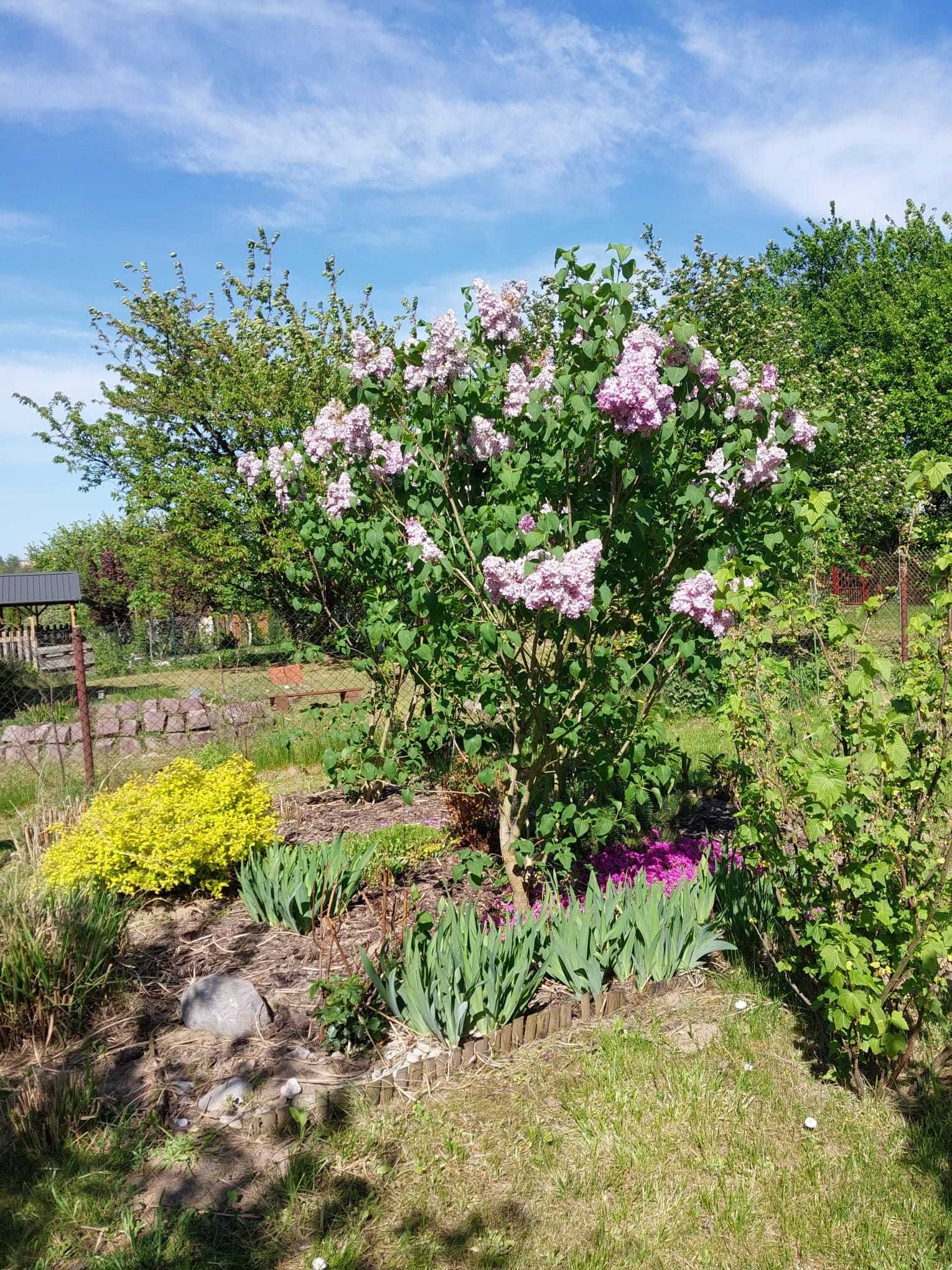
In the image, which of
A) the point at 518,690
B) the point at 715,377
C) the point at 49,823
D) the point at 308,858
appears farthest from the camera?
the point at 49,823

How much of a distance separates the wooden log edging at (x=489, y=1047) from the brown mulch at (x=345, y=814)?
6.49ft

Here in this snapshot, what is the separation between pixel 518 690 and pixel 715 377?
5.14ft

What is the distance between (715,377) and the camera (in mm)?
3664

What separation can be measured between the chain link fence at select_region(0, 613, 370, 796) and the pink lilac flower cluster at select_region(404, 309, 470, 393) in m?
2.40

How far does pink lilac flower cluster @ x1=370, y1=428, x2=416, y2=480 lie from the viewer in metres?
4.27

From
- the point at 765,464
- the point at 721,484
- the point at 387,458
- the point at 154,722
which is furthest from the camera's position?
the point at 154,722

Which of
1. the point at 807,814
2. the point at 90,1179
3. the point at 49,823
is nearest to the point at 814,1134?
the point at 807,814

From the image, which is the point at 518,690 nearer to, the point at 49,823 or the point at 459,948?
the point at 459,948

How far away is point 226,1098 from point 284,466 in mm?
3710

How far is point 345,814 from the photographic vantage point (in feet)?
19.8

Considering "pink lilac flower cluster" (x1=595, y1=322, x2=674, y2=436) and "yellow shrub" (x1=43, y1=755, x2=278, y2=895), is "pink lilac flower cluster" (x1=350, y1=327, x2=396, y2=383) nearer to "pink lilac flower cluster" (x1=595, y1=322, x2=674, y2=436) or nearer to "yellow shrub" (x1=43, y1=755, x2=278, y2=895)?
"pink lilac flower cluster" (x1=595, y1=322, x2=674, y2=436)

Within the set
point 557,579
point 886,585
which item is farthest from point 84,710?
point 886,585

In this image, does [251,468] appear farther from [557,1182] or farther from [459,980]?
[557,1182]

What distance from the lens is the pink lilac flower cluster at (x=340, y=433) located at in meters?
4.26
